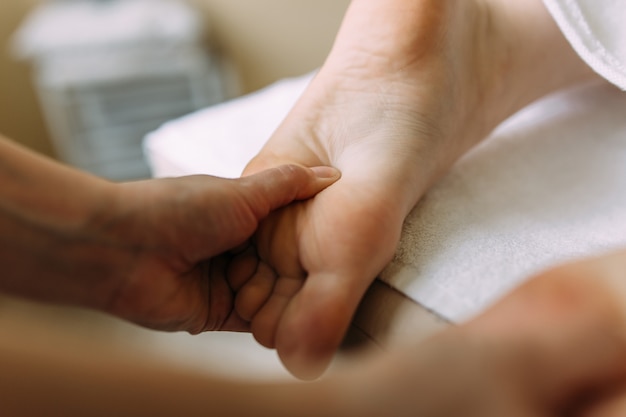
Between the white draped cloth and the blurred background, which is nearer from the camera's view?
the white draped cloth

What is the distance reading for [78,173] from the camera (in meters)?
0.39

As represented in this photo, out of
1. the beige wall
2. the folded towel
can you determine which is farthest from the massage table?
the beige wall

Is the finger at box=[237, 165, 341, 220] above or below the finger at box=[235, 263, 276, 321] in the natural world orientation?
above

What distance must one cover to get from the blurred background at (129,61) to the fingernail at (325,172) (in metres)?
1.19

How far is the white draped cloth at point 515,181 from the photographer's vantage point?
47 centimetres

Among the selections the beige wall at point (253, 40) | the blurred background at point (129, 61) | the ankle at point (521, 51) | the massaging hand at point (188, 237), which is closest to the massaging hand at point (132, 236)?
the massaging hand at point (188, 237)

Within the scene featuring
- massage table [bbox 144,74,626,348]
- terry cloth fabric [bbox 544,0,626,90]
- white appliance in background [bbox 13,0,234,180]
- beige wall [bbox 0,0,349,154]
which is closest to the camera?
massage table [bbox 144,74,626,348]

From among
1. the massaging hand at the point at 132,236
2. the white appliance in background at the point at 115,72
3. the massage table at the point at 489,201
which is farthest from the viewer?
the white appliance in background at the point at 115,72

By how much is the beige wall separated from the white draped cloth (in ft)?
3.65

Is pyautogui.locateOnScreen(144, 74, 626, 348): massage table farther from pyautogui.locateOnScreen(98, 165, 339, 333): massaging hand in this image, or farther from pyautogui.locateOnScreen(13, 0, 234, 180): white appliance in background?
pyautogui.locateOnScreen(13, 0, 234, 180): white appliance in background

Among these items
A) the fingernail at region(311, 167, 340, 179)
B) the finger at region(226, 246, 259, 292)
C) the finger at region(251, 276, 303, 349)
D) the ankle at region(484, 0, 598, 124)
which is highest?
the ankle at region(484, 0, 598, 124)

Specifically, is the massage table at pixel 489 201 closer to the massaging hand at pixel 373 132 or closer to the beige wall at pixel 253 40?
the massaging hand at pixel 373 132

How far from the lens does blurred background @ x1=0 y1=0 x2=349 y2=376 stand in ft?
5.28

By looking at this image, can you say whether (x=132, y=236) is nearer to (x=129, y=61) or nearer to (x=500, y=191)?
(x=500, y=191)
